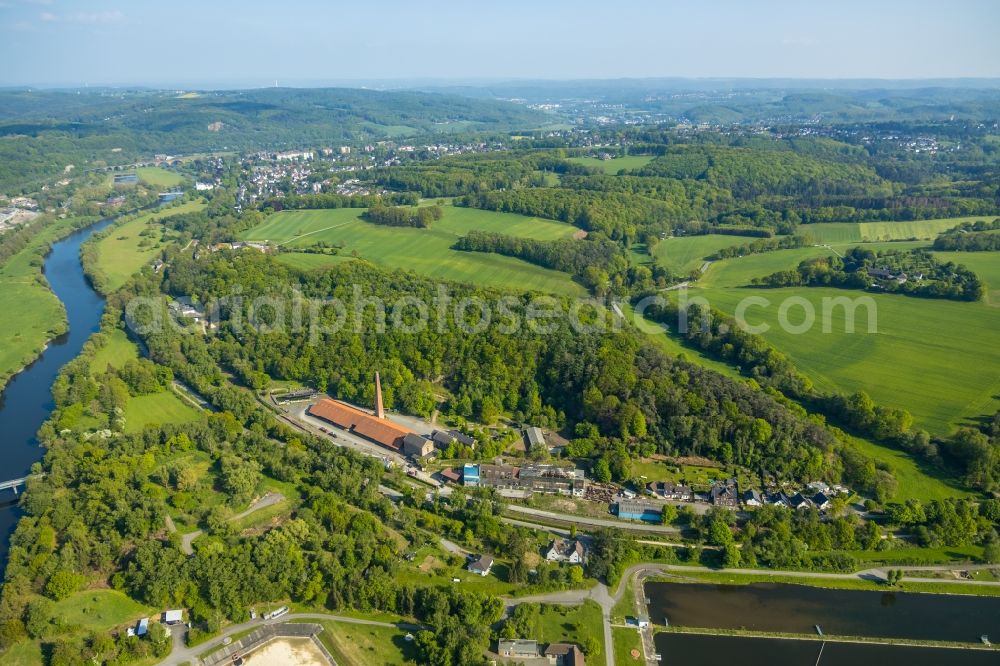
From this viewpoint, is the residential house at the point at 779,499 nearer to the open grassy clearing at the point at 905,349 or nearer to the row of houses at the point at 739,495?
the row of houses at the point at 739,495

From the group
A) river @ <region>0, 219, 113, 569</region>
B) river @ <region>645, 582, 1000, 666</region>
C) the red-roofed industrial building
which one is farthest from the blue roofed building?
river @ <region>0, 219, 113, 569</region>

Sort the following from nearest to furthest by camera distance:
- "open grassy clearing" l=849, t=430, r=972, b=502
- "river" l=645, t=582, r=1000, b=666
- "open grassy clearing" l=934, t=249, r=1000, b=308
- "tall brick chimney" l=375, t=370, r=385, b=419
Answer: "river" l=645, t=582, r=1000, b=666, "open grassy clearing" l=849, t=430, r=972, b=502, "tall brick chimney" l=375, t=370, r=385, b=419, "open grassy clearing" l=934, t=249, r=1000, b=308

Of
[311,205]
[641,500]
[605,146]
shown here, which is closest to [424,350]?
[641,500]

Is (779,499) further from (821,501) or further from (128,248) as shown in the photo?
(128,248)

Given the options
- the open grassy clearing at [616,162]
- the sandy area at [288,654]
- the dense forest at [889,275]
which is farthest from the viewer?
the open grassy clearing at [616,162]

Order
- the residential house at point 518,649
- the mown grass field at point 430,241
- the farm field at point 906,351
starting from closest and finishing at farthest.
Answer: the residential house at point 518,649, the farm field at point 906,351, the mown grass field at point 430,241

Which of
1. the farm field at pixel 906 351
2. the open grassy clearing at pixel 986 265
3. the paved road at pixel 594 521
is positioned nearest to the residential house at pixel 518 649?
the paved road at pixel 594 521

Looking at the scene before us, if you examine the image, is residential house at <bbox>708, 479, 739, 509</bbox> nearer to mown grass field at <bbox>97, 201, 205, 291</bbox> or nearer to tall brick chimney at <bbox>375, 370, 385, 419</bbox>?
tall brick chimney at <bbox>375, 370, 385, 419</bbox>

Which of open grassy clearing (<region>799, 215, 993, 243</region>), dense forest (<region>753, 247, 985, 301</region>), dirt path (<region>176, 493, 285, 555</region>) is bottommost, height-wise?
dirt path (<region>176, 493, 285, 555</region>)
